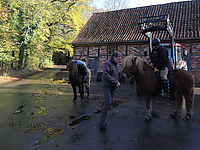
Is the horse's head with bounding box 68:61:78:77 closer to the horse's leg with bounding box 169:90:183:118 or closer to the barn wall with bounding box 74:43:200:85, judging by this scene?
the horse's leg with bounding box 169:90:183:118

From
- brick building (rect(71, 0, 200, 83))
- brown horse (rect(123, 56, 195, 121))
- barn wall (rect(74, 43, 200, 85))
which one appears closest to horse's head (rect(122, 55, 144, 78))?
brown horse (rect(123, 56, 195, 121))

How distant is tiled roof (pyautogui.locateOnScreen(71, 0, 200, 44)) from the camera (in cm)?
1435

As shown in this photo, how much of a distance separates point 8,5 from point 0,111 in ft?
51.3

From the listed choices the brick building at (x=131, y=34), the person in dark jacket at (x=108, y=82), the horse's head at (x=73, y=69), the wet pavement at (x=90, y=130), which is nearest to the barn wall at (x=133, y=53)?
the brick building at (x=131, y=34)

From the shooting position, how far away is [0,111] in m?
5.12

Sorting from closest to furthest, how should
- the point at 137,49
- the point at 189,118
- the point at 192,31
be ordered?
the point at 189,118
the point at 192,31
the point at 137,49

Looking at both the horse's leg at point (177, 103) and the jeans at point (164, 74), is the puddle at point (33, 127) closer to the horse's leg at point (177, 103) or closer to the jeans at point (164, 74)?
the jeans at point (164, 74)

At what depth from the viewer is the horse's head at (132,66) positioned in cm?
439

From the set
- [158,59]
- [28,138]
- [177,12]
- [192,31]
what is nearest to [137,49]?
[192,31]

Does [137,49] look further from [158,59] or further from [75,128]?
[75,128]

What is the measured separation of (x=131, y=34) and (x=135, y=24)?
2092 millimetres

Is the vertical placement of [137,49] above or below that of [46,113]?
above

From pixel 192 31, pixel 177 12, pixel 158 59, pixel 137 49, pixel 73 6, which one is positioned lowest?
pixel 158 59

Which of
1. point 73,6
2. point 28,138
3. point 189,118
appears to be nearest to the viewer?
point 28,138
